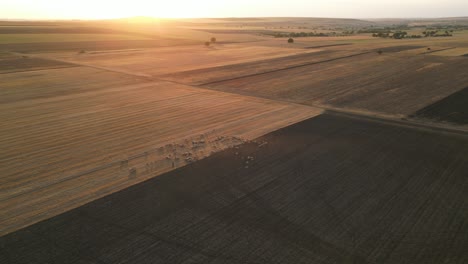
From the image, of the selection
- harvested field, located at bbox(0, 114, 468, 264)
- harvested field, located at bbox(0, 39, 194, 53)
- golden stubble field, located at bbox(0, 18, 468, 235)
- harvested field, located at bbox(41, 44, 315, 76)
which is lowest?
harvested field, located at bbox(0, 114, 468, 264)

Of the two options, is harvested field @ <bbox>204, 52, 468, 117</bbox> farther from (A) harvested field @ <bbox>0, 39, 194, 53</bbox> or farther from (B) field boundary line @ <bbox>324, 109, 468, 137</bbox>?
(A) harvested field @ <bbox>0, 39, 194, 53</bbox>

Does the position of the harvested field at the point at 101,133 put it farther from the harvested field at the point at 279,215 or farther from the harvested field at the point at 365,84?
the harvested field at the point at 365,84

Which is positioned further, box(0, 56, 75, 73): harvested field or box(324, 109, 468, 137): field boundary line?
box(0, 56, 75, 73): harvested field

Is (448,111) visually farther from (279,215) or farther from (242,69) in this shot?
(242,69)

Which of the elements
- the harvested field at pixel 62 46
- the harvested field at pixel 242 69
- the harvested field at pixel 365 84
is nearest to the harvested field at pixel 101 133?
the harvested field at pixel 365 84

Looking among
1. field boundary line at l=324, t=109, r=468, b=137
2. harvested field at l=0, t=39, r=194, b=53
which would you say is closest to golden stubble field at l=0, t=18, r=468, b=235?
field boundary line at l=324, t=109, r=468, b=137

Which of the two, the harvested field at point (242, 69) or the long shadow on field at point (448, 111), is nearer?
the long shadow on field at point (448, 111)

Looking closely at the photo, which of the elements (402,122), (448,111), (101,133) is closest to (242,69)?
(402,122)
